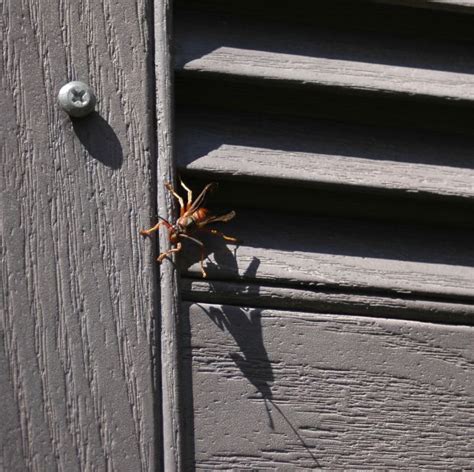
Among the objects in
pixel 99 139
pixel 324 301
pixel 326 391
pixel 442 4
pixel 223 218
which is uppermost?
pixel 442 4

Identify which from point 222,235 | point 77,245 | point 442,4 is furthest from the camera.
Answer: point 442,4

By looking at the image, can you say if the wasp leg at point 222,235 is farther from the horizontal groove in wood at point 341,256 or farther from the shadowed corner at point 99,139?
the shadowed corner at point 99,139

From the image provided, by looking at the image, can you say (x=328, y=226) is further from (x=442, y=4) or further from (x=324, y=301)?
(x=442, y=4)

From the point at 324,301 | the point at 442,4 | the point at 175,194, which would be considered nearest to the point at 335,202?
the point at 324,301

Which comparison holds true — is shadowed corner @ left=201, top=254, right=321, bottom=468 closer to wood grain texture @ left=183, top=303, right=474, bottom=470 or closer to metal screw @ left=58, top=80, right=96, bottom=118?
wood grain texture @ left=183, top=303, right=474, bottom=470

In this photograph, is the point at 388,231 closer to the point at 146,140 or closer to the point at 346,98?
the point at 346,98

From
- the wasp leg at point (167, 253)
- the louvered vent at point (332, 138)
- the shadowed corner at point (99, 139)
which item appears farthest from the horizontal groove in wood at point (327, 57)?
the wasp leg at point (167, 253)

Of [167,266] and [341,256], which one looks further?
[341,256]
